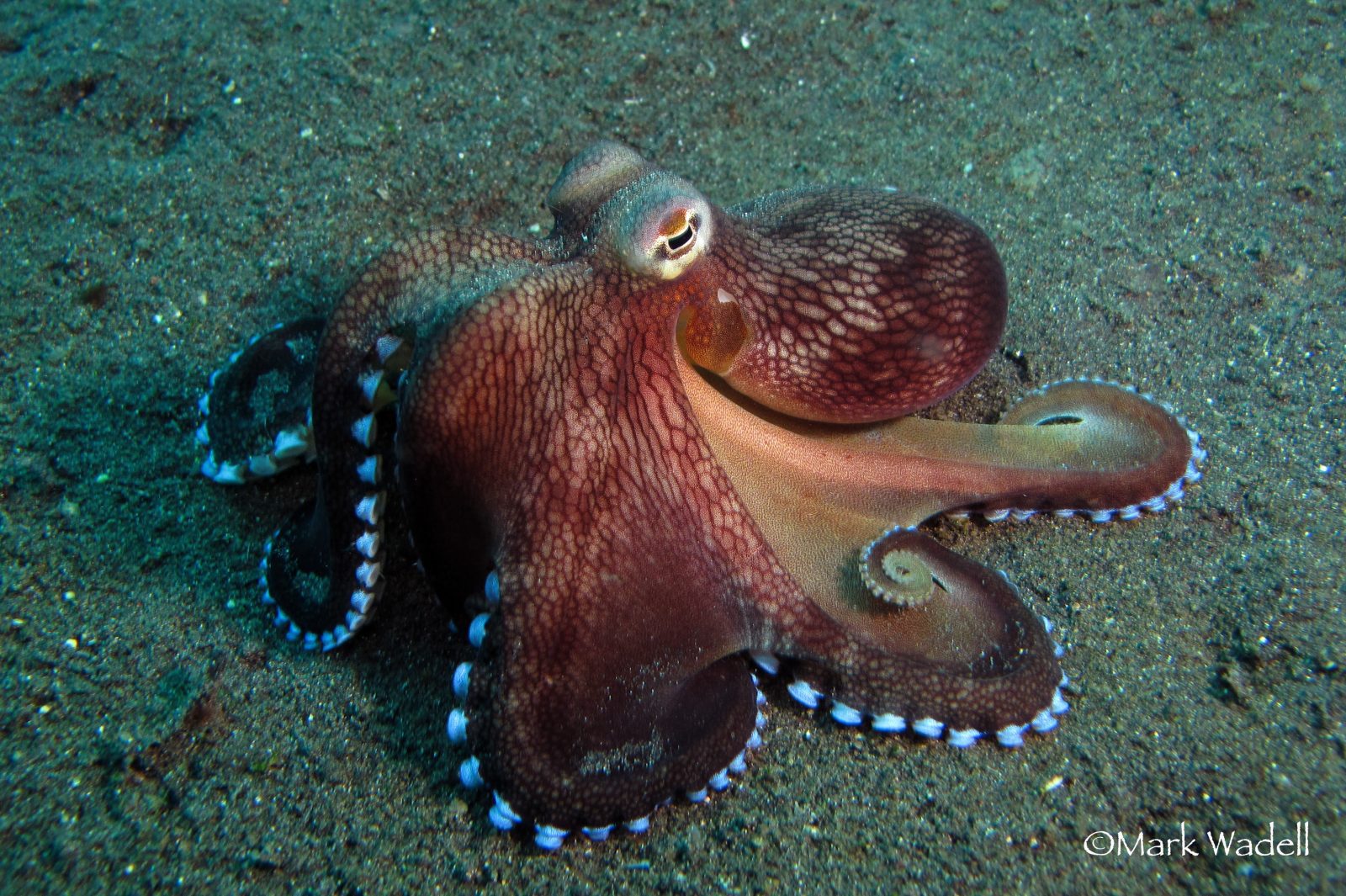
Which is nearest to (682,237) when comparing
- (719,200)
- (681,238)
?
(681,238)

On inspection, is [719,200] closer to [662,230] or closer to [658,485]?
[662,230]

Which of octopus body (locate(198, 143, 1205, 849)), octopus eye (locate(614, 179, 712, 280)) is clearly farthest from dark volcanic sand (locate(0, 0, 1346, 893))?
octopus eye (locate(614, 179, 712, 280))

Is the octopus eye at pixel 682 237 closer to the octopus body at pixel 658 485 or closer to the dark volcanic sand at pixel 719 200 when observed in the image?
the octopus body at pixel 658 485

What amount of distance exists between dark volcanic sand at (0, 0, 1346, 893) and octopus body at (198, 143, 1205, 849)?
10.3 inches

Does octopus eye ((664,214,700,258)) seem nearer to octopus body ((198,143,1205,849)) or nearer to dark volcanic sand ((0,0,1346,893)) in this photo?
octopus body ((198,143,1205,849))

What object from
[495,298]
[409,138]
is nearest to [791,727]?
[495,298]

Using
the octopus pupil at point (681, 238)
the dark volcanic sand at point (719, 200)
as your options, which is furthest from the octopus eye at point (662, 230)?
the dark volcanic sand at point (719, 200)

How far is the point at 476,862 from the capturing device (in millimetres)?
2438

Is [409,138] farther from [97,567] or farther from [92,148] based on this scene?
[97,567]

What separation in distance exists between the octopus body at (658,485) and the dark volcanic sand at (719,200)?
0.26 metres

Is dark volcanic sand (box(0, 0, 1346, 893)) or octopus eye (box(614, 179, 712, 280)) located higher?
octopus eye (box(614, 179, 712, 280))

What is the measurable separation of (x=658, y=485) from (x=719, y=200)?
105 inches

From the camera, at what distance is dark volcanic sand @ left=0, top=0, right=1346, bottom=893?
242 cm

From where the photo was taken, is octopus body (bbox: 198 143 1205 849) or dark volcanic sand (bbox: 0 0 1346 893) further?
dark volcanic sand (bbox: 0 0 1346 893)
